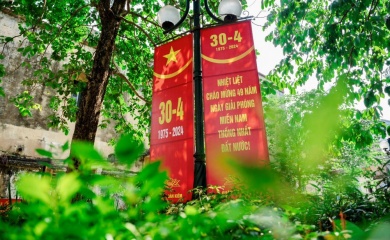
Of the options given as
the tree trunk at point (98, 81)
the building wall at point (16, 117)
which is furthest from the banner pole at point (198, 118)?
the building wall at point (16, 117)

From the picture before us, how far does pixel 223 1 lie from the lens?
176 inches

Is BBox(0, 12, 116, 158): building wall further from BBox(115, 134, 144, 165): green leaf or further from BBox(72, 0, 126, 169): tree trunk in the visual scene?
BBox(115, 134, 144, 165): green leaf

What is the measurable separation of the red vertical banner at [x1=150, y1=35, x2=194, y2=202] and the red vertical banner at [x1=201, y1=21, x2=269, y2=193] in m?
0.27

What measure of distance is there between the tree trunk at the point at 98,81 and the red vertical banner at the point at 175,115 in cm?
164

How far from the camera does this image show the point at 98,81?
19.3 ft

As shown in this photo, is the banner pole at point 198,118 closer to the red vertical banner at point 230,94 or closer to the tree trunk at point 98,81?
the red vertical banner at point 230,94

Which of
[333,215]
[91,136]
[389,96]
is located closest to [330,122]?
[333,215]

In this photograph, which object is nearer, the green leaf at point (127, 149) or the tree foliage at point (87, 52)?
the green leaf at point (127, 149)

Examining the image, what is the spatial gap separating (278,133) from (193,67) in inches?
156

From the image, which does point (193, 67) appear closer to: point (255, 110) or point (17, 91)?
point (255, 110)

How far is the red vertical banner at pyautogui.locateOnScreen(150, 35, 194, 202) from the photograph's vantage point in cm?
393

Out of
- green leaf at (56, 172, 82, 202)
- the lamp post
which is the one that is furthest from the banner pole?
green leaf at (56, 172, 82, 202)

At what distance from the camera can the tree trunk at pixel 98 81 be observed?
18.4 feet

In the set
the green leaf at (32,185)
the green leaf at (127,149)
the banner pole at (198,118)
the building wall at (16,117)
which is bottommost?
the green leaf at (32,185)
